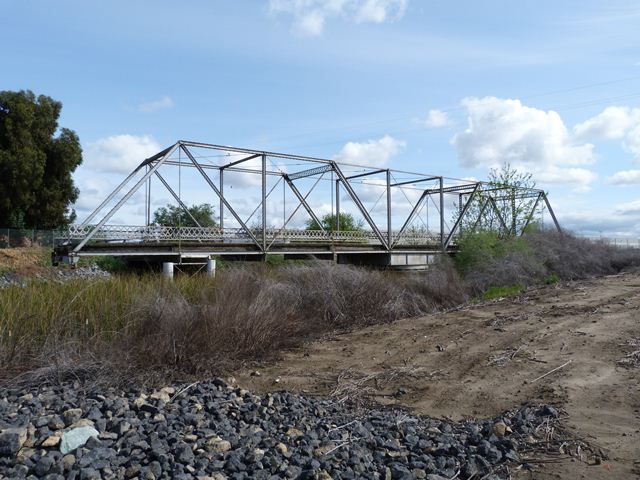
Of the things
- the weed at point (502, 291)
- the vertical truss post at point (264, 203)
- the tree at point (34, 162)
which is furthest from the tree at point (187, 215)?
the weed at point (502, 291)

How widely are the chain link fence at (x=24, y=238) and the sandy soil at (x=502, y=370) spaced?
1346 inches

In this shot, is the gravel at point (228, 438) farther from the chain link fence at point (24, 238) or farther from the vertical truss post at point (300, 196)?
the chain link fence at point (24, 238)

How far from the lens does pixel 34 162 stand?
40562mm

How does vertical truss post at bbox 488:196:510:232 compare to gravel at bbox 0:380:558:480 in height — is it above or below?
above

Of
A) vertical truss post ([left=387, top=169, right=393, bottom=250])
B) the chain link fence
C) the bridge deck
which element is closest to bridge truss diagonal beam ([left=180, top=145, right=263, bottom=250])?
the bridge deck

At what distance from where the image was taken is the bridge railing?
2260cm

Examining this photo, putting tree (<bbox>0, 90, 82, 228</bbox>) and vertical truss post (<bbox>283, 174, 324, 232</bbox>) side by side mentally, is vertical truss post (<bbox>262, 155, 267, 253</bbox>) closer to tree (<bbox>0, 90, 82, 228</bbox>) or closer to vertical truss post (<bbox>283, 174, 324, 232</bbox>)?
vertical truss post (<bbox>283, 174, 324, 232</bbox>)

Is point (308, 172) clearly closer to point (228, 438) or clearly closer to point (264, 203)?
point (264, 203)

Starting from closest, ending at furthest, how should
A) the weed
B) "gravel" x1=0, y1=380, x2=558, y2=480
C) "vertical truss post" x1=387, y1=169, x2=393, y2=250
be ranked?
"gravel" x1=0, y1=380, x2=558, y2=480 < the weed < "vertical truss post" x1=387, y1=169, x2=393, y2=250

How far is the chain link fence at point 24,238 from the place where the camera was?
39.2 meters

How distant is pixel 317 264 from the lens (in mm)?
16969

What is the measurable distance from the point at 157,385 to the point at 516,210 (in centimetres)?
2789

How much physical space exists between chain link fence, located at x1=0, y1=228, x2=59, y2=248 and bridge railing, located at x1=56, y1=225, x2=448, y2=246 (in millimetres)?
12180

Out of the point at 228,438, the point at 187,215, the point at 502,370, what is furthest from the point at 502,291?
the point at 187,215
